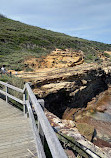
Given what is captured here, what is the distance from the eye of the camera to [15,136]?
3123 mm

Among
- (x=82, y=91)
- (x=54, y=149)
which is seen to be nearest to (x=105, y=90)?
(x=82, y=91)

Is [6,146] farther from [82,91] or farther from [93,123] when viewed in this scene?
[82,91]

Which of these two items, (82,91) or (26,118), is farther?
(82,91)

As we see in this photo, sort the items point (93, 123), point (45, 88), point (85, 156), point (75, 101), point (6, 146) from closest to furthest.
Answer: point (6, 146) < point (85, 156) < point (45, 88) < point (93, 123) < point (75, 101)

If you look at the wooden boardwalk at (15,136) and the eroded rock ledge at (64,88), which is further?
the eroded rock ledge at (64,88)

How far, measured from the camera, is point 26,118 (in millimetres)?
4035

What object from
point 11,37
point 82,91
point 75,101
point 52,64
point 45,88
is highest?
point 11,37

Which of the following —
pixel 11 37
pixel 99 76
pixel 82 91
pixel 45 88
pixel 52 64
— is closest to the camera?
pixel 45 88

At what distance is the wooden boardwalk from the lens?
8.32 ft

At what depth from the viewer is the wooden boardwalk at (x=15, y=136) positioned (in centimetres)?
254

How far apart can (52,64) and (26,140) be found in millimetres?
12757

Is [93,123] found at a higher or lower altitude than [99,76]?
lower

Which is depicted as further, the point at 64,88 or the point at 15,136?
the point at 64,88

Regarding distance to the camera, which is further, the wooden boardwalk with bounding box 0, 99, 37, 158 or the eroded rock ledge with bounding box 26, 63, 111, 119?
the eroded rock ledge with bounding box 26, 63, 111, 119
